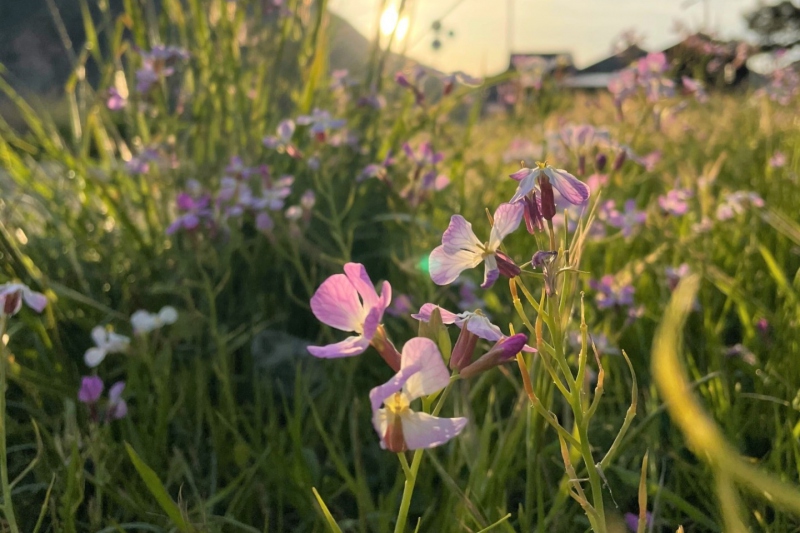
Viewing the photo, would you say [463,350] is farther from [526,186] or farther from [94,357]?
[94,357]

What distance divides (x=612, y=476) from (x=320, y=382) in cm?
53

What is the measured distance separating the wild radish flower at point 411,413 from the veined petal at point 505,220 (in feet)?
0.38

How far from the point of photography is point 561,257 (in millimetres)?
451

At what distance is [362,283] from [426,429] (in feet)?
0.33

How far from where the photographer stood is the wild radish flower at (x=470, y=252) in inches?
17.6

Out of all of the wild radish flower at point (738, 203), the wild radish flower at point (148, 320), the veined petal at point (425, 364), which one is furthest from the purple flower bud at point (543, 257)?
the wild radish flower at point (738, 203)

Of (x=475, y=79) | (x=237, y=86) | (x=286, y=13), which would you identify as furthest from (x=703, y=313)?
(x=286, y=13)

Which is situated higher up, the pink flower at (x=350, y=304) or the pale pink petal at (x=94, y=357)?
the pink flower at (x=350, y=304)

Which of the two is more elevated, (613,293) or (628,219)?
(628,219)

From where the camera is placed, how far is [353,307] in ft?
1.40

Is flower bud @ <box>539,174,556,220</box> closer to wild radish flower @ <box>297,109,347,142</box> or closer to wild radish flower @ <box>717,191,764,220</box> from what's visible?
wild radish flower @ <box>297,109,347,142</box>

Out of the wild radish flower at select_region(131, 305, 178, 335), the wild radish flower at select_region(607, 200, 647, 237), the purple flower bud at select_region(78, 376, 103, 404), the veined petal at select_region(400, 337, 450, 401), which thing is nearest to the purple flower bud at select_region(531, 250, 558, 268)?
the veined petal at select_region(400, 337, 450, 401)

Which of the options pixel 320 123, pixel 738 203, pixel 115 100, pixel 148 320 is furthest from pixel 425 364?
pixel 115 100

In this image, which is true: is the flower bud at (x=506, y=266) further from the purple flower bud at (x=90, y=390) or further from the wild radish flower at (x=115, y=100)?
the wild radish flower at (x=115, y=100)
